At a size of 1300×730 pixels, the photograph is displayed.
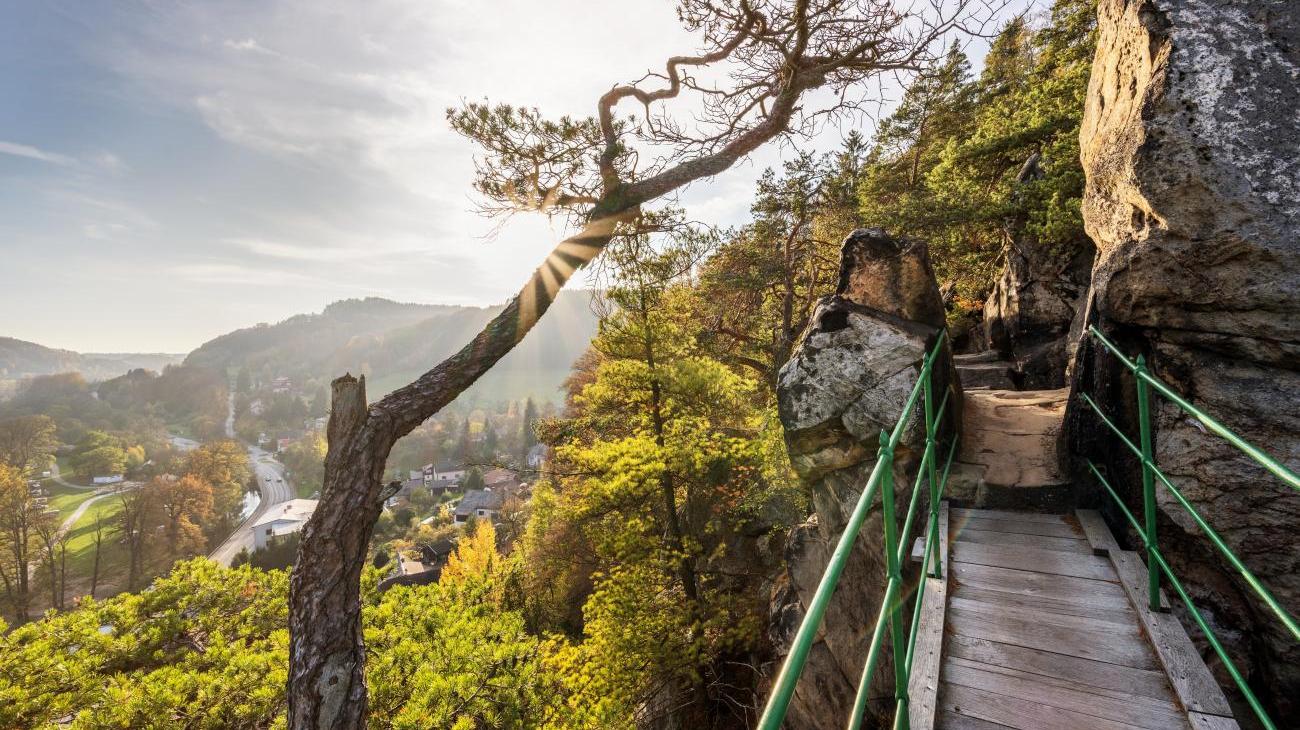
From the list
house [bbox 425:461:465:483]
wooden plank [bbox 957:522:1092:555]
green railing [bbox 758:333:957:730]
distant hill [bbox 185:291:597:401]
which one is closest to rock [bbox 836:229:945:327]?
wooden plank [bbox 957:522:1092:555]

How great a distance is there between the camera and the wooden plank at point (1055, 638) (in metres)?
2.35

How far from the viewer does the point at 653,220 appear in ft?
23.5

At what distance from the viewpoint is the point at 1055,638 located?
8.29ft

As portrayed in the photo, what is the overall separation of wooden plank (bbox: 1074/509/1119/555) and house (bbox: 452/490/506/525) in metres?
53.0

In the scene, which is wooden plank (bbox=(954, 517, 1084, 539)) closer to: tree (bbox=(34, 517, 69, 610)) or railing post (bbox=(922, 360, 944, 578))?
railing post (bbox=(922, 360, 944, 578))

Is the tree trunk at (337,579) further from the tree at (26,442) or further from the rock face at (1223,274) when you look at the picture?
the tree at (26,442)

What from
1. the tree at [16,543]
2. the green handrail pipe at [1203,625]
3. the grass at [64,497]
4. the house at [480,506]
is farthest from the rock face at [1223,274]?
the grass at [64,497]

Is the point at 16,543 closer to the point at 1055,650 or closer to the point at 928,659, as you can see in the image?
the point at 928,659

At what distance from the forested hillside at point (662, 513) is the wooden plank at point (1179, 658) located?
4.36 m

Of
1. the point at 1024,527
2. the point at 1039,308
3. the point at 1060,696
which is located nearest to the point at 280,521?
the point at 1024,527

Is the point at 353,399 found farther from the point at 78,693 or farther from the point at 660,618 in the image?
the point at 660,618

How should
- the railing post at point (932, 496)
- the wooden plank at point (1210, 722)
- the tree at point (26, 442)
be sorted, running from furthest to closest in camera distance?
the tree at point (26, 442)
the railing post at point (932, 496)
the wooden plank at point (1210, 722)

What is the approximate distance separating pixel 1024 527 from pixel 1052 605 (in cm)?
114

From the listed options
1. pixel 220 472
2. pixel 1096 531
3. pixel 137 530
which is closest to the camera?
pixel 1096 531
